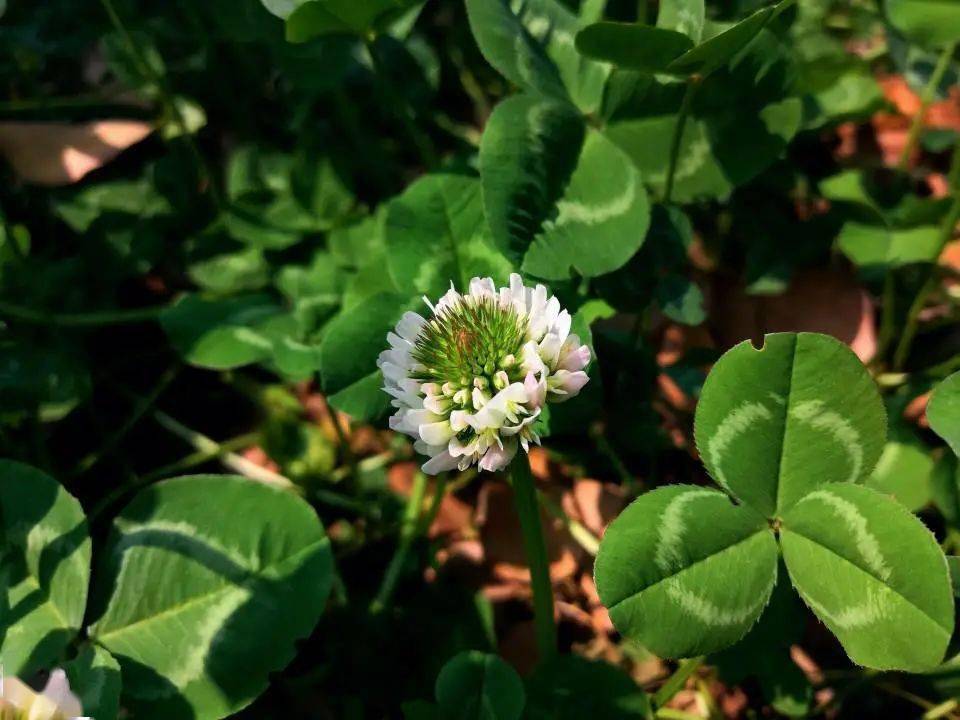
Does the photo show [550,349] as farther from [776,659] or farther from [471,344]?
[776,659]

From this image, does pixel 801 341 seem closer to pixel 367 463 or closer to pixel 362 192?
pixel 367 463

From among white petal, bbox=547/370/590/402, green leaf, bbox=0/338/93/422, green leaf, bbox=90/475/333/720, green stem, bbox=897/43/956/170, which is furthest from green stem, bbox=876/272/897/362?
green leaf, bbox=0/338/93/422

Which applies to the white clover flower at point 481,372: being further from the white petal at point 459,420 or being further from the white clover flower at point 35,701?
the white clover flower at point 35,701

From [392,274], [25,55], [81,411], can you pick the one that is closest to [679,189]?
[392,274]

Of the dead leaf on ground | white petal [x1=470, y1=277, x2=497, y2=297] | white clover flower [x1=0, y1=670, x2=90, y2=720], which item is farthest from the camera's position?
the dead leaf on ground

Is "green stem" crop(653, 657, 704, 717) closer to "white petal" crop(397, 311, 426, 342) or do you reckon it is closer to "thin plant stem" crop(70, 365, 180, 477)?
"white petal" crop(397, 311, 426, 342)

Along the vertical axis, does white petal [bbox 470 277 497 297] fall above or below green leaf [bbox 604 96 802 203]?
above

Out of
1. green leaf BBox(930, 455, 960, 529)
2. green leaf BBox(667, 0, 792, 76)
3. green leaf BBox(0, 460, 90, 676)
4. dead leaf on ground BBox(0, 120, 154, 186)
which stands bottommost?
green leaf BBox(930, 455, 960, 529)
